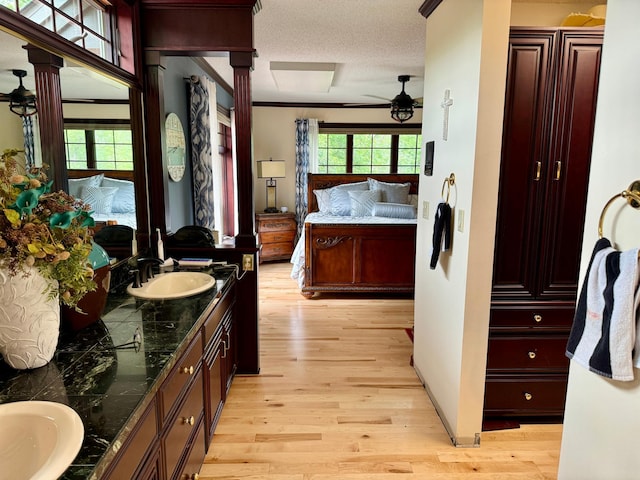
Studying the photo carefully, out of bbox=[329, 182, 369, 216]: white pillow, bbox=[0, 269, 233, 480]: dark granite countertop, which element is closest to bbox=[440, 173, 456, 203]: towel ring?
bbox=[0, 269, 233, 480]: dark granite countertop

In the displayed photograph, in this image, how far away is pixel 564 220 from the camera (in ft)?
7.42

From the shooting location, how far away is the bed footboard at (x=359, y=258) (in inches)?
185

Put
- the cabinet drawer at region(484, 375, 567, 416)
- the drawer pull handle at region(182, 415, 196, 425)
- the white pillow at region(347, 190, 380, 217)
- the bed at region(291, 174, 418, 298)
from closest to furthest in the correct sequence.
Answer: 1. the drawer pull handle at region(182, 415, 196, 425)
2. the cabinet drawer at region(484, 375, 567, 416)
3. the bed at region(291, 174, 418, 298)
4. the white pillow at region(347, 190, 380, 217)

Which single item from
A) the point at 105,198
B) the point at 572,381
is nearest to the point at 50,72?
the point at 105,198

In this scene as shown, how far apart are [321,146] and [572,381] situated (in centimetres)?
612

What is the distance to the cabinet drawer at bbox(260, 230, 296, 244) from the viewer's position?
21.0 ft

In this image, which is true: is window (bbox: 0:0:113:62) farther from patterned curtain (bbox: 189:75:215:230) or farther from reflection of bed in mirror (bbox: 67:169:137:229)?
patterned curtain (bbox: 189:75:215:230)

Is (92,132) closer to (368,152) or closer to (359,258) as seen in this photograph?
(359,258)

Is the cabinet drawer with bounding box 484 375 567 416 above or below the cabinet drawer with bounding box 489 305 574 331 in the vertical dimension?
below

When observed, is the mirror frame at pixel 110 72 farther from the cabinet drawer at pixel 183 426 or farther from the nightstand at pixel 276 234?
the nightstand at pixel 276 234

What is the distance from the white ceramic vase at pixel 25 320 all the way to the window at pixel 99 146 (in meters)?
0.89

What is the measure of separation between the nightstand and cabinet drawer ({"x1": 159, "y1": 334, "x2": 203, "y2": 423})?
4480 millimetres

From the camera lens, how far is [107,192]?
7.34 feet

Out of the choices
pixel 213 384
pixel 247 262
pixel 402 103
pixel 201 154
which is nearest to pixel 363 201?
pixel 402 103
